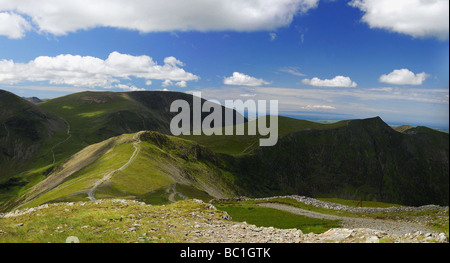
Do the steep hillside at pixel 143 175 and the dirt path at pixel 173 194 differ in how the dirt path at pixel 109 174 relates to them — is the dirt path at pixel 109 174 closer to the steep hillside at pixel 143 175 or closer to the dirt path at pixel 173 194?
the steep hillside at pixel 143 175

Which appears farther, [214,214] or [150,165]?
[150,165]

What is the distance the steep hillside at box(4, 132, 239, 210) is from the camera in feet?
193

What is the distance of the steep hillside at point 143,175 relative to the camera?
59.0 metres

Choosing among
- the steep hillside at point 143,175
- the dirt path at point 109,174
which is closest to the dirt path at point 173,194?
the steep hillside at point 143,175

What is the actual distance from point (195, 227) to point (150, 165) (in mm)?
63274

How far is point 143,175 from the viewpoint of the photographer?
2827 inches

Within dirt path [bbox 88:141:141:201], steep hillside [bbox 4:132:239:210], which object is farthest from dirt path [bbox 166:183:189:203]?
dirt path [bbox 88:141:141:201]

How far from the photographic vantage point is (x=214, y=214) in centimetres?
3123

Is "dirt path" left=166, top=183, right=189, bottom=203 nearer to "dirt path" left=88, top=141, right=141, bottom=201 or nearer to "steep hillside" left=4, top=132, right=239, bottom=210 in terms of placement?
"steep hillside" left=4, top=132, right=239, bottom=210

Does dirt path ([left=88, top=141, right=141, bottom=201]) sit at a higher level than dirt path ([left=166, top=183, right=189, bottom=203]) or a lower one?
higher

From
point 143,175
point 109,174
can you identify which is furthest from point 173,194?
point 109,174

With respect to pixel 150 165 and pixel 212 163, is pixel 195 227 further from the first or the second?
pixel 212 163
